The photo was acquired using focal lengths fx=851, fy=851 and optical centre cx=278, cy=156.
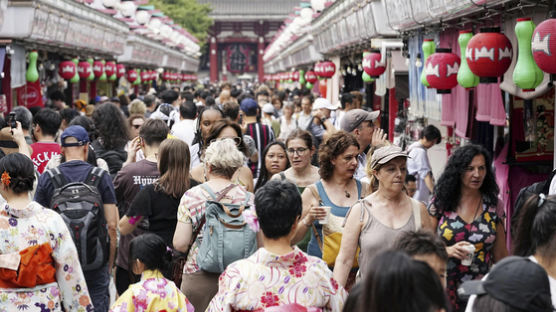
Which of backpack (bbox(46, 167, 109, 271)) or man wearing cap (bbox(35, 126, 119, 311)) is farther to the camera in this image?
man wearing cap (bbox(35, 126, 119, 311))

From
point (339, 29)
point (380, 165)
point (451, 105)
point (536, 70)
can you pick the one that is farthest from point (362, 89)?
point (380, 165)

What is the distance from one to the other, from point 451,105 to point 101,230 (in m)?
5.44

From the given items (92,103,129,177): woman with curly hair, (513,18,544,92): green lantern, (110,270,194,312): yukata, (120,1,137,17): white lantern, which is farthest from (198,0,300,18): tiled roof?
(110,270,194,312): yukata

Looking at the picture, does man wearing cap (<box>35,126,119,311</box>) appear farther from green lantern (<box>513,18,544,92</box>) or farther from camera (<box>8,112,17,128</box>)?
green lantern (<box>513,18,544,92</box>)

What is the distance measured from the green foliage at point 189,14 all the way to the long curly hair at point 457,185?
4938cm

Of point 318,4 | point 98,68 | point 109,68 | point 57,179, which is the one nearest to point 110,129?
point 57,179

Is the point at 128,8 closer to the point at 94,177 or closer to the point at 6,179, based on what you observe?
the point at 94,177

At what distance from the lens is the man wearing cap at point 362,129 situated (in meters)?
7.05

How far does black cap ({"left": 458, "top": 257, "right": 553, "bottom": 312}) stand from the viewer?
2764 mm

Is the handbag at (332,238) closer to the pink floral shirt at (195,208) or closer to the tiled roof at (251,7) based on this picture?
the pink floral shirt at (195,208)

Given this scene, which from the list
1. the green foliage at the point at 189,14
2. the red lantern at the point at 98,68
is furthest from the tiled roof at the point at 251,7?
the red lantern at the point at 98,68

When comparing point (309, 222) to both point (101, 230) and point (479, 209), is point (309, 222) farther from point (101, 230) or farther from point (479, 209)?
point (101, 230)

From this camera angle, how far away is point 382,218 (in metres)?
4.79

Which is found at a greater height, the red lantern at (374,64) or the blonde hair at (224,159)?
the red lantern at (374,64)
